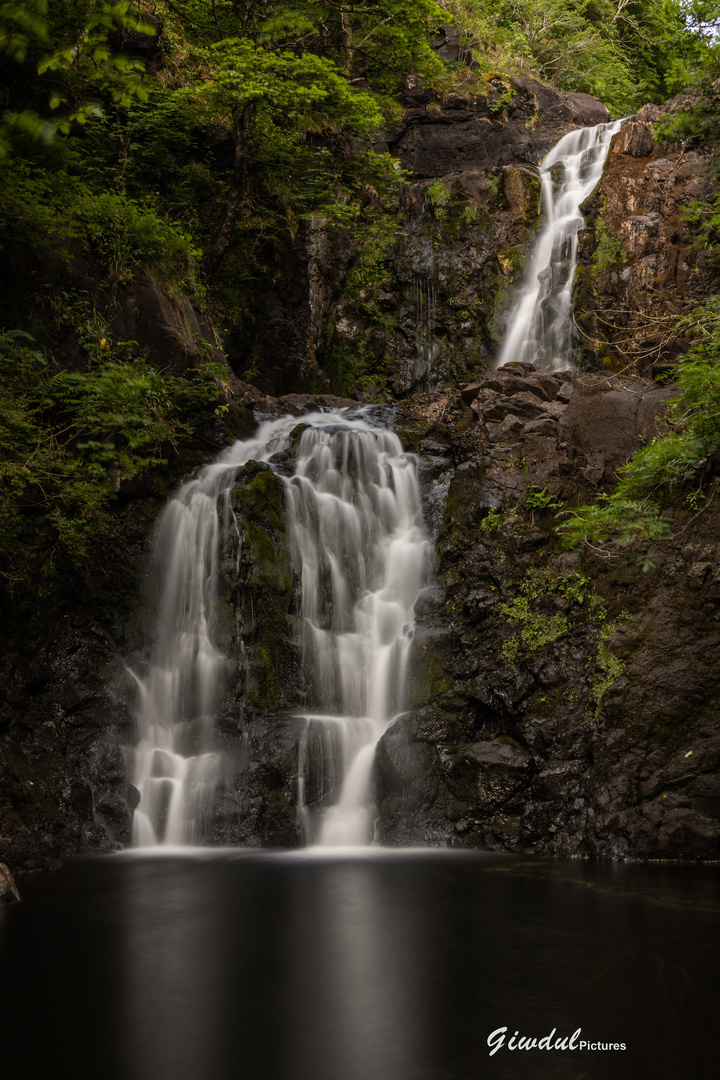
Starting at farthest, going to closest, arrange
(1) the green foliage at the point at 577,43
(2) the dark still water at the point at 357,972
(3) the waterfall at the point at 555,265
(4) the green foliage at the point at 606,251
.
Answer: (1) the green foliage at the point at 577,43 → (3) the waterfall at the point at 555,265 → (4) the green foliage at the point at 606,251 → (2) the dark still water at the point at 357,972

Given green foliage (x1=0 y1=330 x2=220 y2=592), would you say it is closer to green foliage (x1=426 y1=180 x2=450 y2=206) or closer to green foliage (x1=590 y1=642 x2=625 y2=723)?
green foliage (x1=590 y1=642 x2=625 y2=723)

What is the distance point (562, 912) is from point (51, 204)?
32.5 ft

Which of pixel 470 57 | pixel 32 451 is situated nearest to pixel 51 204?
pixel 32 451

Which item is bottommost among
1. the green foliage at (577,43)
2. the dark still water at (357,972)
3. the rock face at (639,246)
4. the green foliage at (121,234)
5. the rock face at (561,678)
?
the dark still water at (357,972)

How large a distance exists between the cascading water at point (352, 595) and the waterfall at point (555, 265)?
186 inches

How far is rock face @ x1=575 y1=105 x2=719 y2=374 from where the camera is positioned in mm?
14672

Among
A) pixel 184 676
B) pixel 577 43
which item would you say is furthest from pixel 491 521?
pixel 577 43

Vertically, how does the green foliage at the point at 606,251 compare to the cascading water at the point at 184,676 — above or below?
above

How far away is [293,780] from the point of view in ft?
30.8

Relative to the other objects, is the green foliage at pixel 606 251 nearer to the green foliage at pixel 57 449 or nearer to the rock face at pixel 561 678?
the rock face at pixel 561 678

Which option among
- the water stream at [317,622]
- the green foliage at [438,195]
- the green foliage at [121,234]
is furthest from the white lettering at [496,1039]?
the green foliage at [438,195]

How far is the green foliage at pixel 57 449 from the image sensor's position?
31.1 feet

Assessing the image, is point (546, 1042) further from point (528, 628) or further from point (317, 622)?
point (317, 622)

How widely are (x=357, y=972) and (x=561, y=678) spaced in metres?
5.14
